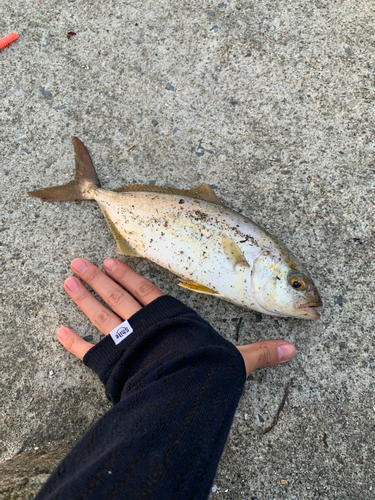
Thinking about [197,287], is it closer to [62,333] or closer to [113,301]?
[113,301]

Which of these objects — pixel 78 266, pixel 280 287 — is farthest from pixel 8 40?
pixel 280 287

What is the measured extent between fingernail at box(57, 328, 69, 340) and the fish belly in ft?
2.87

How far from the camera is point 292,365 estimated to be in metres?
2.66

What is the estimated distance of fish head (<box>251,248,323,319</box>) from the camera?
2.40m

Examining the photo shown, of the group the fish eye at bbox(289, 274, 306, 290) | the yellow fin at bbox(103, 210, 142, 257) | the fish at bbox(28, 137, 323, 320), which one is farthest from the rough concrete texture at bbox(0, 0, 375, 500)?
the fish eye at bbox(289, 274, 306, 290)

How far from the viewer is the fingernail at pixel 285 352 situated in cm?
253

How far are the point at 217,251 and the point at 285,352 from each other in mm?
935

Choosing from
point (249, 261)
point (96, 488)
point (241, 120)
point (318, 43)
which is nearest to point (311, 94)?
point (318, 43)

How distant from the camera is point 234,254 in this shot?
2402 mm

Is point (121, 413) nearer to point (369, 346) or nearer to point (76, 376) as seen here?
point (76, 376)

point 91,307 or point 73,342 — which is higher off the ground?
point 91,307

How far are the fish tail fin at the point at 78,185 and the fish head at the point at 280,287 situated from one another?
151cm

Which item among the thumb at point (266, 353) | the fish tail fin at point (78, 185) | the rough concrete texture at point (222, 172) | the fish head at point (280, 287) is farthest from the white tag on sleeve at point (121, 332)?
the fish tail fin at point (78, 185)

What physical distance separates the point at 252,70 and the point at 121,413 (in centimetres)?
299
